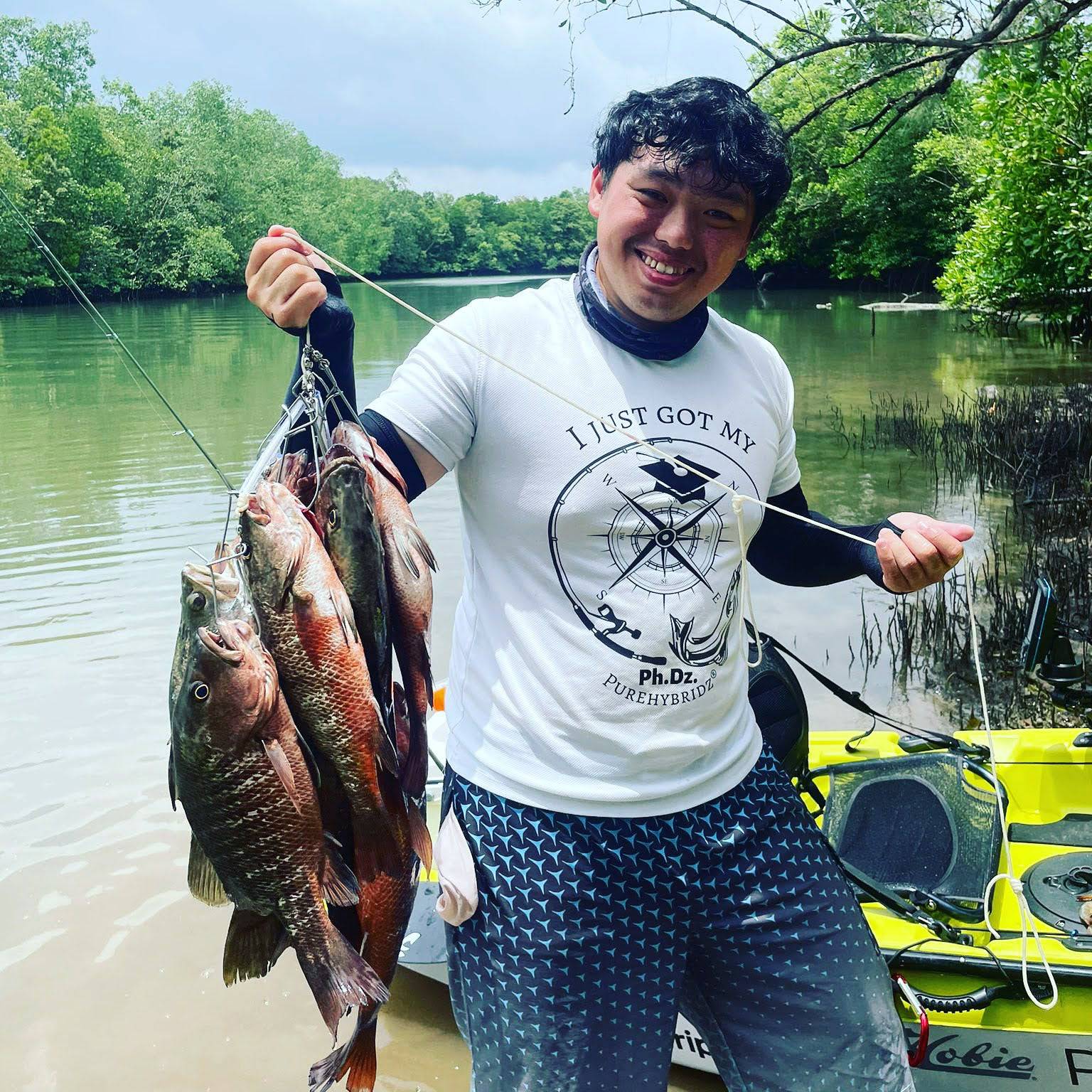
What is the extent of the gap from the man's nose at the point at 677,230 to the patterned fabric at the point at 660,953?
36.9 inches

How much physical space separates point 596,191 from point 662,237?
27 cm

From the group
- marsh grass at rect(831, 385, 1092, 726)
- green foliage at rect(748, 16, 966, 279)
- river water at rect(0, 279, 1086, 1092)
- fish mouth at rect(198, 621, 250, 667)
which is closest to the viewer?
fish mouth at rect(198, 621, 250, 667)

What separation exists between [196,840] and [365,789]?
0.85ft

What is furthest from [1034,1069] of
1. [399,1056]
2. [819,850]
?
[399,1056]

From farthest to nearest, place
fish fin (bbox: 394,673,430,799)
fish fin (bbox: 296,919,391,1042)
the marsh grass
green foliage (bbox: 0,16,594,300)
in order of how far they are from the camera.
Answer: green foliage (bbox: 0,16,594,300), the marsh grass, fish fin (bbox: 394,673,430,799), fish fin (bbox: 296,919,391,1042)

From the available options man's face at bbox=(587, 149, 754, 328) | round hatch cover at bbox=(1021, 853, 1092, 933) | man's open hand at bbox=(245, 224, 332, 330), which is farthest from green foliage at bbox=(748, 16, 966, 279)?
man's open hand at bbox=(245, 224, 332, 330)

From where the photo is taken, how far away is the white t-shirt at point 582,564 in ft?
5.85

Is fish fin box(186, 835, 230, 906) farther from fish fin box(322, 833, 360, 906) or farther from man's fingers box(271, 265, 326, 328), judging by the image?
man's fingers box(271, 265, 326, 328)

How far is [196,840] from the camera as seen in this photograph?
1.62 m

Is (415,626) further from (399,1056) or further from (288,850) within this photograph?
(399,1056)

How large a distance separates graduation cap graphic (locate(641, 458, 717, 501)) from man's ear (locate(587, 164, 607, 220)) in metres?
0.49

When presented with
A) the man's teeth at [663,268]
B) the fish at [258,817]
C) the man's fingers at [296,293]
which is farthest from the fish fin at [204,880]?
the man's teeth at [663,268]

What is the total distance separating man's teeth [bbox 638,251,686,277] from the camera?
1875mm

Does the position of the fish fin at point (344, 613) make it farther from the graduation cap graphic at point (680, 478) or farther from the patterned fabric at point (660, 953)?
the graduation cap graphic at point (680, 478)
